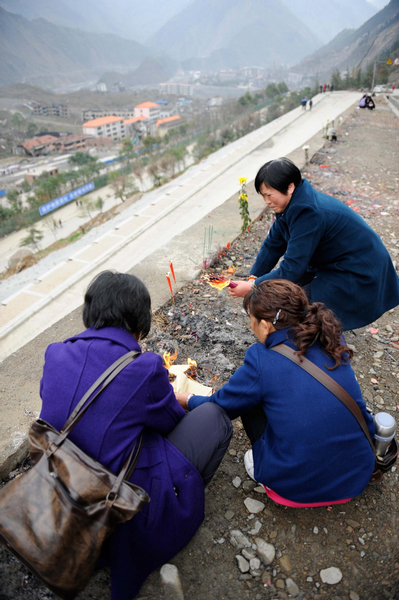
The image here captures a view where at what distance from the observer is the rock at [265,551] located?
5.21 feet

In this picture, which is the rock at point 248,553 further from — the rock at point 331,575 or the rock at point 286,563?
the rock at point 331,575

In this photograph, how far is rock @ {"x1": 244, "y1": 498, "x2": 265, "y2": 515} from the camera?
178cm

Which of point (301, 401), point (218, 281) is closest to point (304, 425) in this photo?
point (301, 401)

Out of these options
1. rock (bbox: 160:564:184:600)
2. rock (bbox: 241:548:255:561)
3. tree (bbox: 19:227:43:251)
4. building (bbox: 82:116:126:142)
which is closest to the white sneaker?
rock (bbox: 241:548:255:561)

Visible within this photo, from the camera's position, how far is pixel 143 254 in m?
7.30

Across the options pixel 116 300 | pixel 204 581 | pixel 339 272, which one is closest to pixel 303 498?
pixel 204 581

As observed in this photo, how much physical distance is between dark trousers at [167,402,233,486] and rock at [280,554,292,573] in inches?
18.7

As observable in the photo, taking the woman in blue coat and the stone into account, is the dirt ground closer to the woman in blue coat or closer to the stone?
the stone

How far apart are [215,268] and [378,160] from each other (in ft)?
18.8

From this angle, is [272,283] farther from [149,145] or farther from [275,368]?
[149,145]

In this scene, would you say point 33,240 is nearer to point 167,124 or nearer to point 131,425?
point 131,425

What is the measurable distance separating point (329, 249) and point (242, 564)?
1706 millimetres

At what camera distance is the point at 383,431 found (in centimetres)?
159

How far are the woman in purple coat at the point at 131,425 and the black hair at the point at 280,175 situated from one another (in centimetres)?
105
